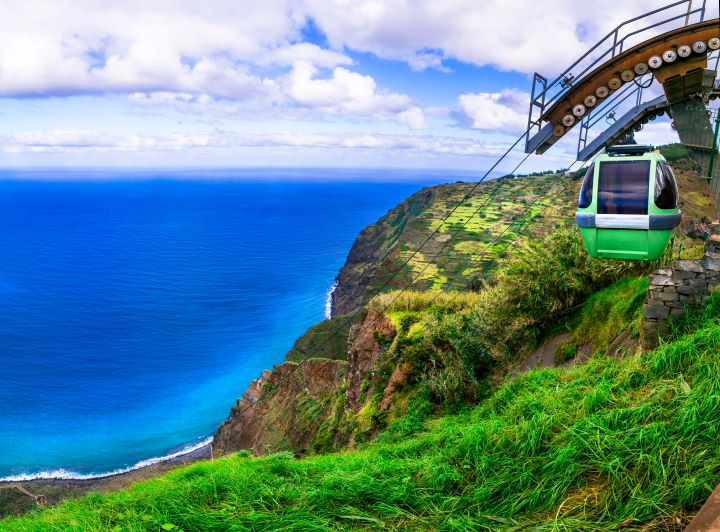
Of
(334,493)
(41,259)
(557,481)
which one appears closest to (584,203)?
(557,481)

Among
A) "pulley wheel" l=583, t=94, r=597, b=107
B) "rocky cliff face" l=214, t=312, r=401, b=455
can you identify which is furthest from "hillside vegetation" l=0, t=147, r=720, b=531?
"pulley wheel" l=583, t=94, r=597, b=107

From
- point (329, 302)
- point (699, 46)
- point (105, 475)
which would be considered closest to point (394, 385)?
point (699, 46)

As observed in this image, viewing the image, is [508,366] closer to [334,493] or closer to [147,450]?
[334,493]

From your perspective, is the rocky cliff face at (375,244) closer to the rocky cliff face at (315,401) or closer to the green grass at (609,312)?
the rocky cliff face at (315,401)

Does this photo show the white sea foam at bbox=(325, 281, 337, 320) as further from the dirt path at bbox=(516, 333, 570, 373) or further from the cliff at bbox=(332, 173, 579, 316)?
the dirt path at bbox=(516, 333, 570, 373)

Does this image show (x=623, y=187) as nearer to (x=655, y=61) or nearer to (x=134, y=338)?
(x=655, y=61)

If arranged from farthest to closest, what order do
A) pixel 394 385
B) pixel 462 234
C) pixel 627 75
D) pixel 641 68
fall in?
1. pixel 462 234
2. pixel 394 385
3. pixel 627 75
4. pixel 641 68
